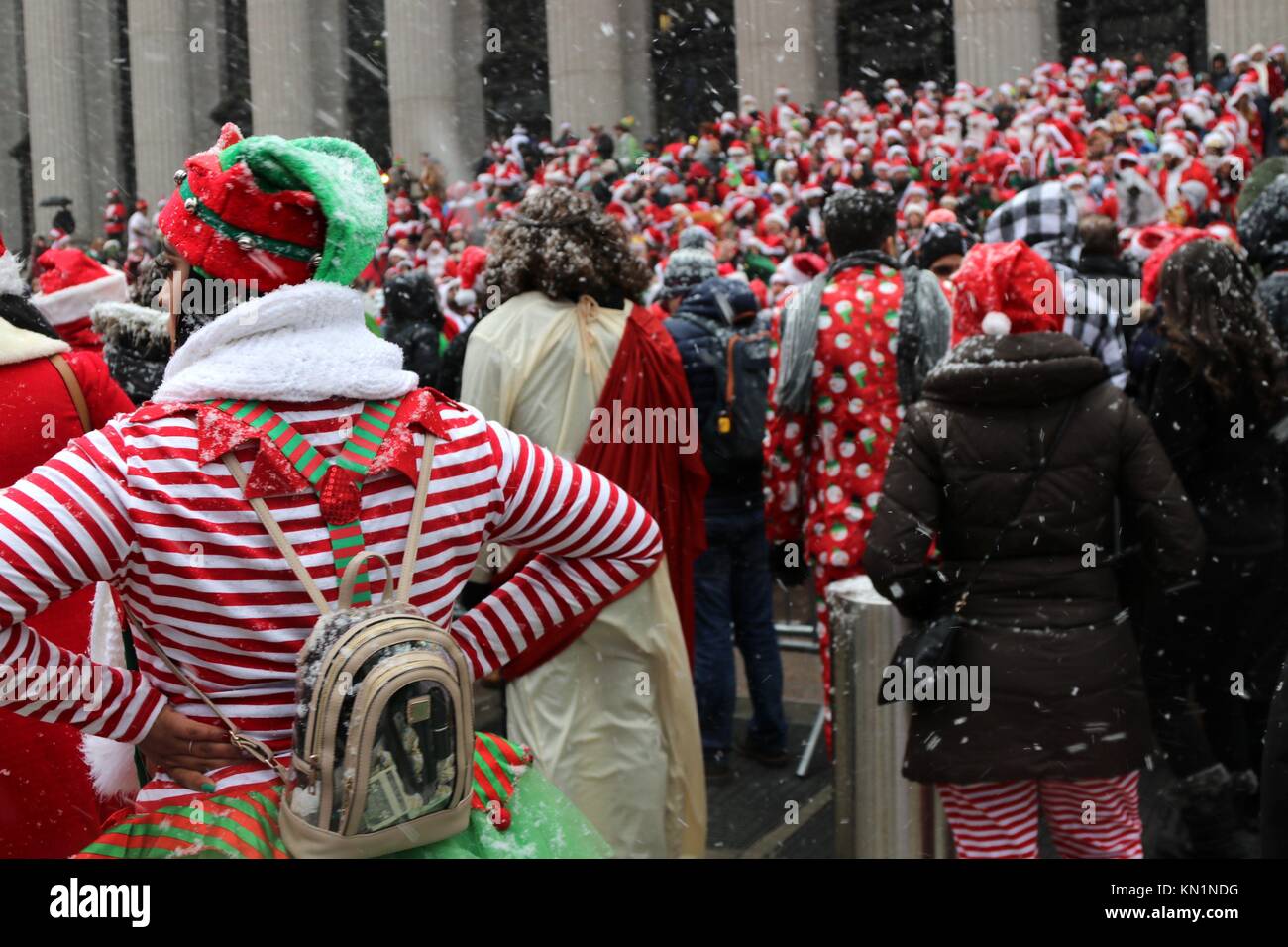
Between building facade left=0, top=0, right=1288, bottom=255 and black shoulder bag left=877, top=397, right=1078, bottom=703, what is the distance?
20.4 m

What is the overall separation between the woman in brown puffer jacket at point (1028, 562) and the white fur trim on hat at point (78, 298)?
8.88ft

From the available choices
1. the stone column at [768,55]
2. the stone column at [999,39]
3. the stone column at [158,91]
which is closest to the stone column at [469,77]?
the stone column at [158,91]

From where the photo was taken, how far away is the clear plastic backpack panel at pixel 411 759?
194cm

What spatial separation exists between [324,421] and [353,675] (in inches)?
15.6

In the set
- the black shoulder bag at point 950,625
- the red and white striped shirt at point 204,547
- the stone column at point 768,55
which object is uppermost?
the stone column at point 768,55

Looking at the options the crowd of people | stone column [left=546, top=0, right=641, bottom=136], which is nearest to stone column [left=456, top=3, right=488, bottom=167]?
stone column [left=546, top=0, right=641, bottom=136]

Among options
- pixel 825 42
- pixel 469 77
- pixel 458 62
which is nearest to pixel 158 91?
pixel 458 62

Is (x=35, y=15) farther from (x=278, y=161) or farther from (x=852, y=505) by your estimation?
(x=278, y=161)

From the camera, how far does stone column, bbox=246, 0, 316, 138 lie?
99.7 feet

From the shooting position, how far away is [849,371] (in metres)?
5.33

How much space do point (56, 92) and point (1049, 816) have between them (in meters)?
31.3

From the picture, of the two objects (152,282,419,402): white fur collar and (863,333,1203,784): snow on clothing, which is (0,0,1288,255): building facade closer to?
(863,333,1203,784): snow on clothing

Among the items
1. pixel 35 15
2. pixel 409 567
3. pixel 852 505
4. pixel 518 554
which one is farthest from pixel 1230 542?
pixel 35 15

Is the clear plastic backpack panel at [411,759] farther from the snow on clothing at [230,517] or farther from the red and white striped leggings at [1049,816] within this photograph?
the red and white striped leggings at [1049,816]
